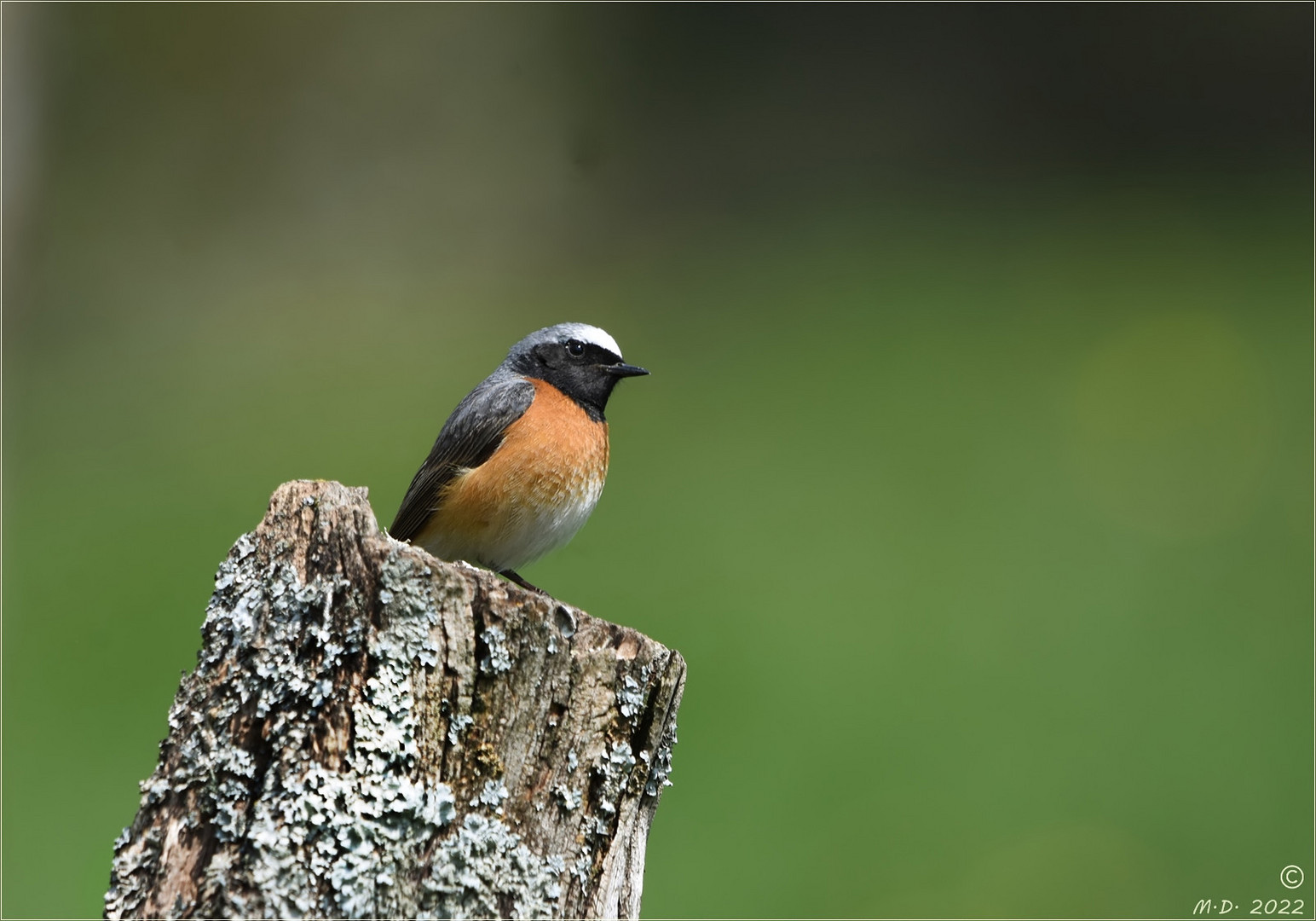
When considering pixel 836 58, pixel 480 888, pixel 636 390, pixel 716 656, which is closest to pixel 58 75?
pixel 636 390

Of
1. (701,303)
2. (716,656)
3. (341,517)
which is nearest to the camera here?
(341,517)

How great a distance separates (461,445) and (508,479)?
0.35 m

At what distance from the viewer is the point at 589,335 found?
21.9 ft

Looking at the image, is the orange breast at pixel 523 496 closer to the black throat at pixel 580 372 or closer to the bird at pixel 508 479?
the bird at pixel 508 479

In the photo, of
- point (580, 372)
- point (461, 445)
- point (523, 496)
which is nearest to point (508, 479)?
point (523, 496)

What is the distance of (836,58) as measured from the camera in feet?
56.4

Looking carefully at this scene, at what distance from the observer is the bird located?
19.6ft

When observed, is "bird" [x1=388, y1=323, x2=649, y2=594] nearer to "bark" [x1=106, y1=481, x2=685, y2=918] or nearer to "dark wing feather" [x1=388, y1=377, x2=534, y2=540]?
"dark wing feather" [x1=388, y1=377, x2=534, y2=540]

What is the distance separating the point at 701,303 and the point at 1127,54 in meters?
7.03

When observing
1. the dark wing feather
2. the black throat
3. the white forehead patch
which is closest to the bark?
the dark wing feather

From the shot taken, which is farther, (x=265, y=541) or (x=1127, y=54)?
(x=1127, y=54)

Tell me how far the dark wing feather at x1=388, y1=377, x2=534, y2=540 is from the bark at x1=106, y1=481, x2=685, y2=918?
2630 mm

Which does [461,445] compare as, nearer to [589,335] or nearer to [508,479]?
[508,479]

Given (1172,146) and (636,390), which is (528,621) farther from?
(1172,146)
